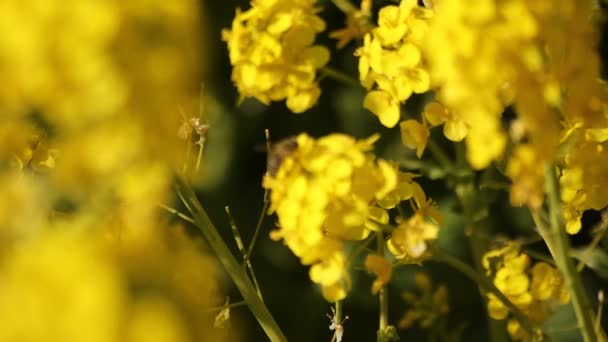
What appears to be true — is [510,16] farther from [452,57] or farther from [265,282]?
[265,282]

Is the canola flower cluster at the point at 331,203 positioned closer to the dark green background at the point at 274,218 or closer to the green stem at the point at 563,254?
the green stem at the point at 563,254

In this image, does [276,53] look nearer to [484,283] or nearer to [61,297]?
[484,283]

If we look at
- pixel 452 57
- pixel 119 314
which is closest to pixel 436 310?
pixel 452 57

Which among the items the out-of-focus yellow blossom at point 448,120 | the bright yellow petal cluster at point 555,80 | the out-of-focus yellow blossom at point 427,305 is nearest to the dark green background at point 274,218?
the out-of-focus yellow blossom at point 427,305

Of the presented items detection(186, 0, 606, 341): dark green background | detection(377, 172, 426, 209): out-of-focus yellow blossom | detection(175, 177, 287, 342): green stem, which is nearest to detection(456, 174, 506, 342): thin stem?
detection(377, 172, 426, 209): out-of-focus yellow blossom

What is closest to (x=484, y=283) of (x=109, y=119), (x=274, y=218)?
(x=109, y=119)
